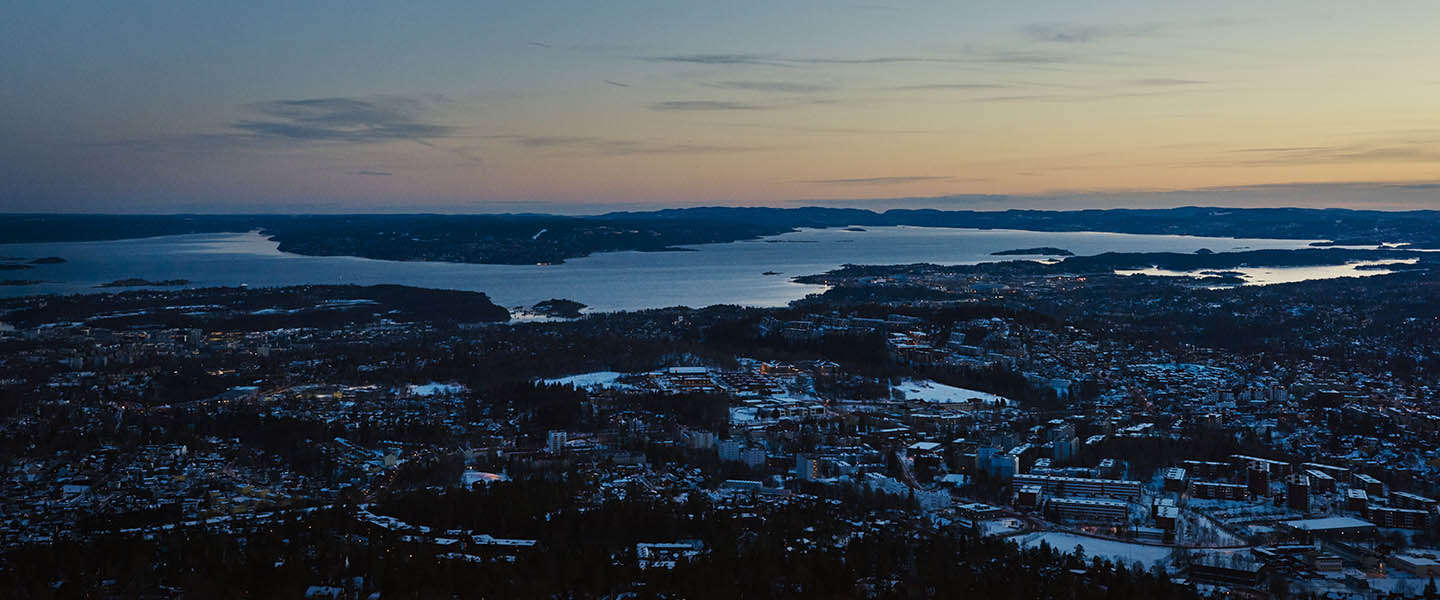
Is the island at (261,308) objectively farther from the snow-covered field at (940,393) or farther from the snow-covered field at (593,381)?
the snow-covered field at (940,393)

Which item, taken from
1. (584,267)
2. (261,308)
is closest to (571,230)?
(584,267)

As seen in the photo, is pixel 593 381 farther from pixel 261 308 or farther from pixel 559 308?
pixel 261 308

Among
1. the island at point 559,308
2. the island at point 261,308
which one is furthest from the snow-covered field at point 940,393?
the island at point 261,308

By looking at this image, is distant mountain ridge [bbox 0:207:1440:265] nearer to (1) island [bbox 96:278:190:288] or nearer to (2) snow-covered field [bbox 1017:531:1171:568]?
(1) island [bbox 96:278:190:288]

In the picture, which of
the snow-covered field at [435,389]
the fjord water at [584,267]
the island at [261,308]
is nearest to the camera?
the snow-covered field at [435,389]

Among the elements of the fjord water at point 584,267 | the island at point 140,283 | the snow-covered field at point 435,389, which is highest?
the island at point 140,283

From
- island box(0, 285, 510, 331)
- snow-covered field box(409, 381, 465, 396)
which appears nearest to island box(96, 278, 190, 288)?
island box(0, 285, 510, 331)
